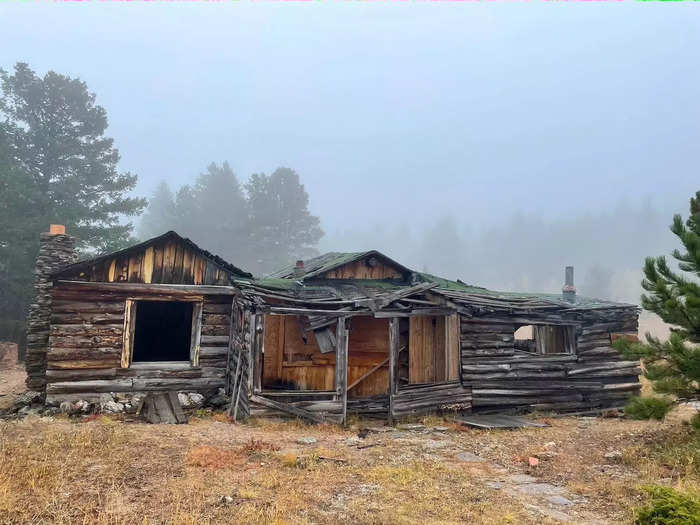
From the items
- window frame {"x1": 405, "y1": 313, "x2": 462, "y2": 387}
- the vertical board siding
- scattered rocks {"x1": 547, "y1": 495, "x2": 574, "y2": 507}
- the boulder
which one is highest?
the vertical board siding

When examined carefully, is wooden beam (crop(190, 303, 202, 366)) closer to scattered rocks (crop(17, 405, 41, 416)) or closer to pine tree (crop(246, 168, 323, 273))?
scattered rocks (crop(17, 405, 41, 416))

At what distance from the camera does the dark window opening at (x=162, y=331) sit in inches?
658

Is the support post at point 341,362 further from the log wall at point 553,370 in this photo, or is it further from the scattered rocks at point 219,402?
the log wall at point 553,370

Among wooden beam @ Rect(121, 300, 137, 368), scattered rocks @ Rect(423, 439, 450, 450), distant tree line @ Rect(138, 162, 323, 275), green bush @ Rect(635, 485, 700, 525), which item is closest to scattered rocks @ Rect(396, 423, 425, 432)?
scattered rocks @ Rect(423, 439, 450, 450)

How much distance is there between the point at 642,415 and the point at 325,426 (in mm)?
6780

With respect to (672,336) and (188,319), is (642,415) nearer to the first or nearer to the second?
(672,336)

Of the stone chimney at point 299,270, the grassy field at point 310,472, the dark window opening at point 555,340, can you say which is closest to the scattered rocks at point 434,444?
the grassy field at point 310,472

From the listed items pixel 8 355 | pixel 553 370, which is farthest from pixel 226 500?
pixel 8 355

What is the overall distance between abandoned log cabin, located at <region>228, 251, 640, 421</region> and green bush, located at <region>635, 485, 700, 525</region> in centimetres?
696

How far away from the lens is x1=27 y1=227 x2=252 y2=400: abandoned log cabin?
11617 mm

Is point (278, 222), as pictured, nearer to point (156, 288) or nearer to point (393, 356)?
point (156, 288)

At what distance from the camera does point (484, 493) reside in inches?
264

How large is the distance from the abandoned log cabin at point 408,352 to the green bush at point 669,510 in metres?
6.96

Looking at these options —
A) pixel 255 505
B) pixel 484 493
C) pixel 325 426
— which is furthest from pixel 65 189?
pixel 484 493
